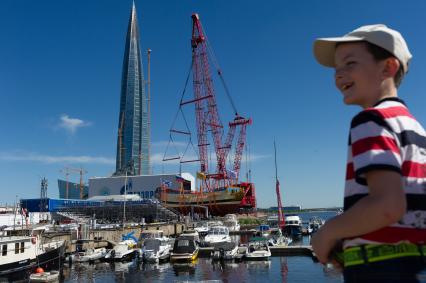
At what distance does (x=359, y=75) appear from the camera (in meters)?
2.18

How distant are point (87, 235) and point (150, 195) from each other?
64.4 meters

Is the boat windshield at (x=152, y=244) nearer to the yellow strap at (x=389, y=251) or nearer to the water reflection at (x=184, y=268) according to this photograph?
the water reflection at (x=184, y=268)

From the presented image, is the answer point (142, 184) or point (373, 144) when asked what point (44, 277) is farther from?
point (142, 184)

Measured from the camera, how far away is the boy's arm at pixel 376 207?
176 centimetres

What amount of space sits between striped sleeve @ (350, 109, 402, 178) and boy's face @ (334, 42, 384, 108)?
30cm

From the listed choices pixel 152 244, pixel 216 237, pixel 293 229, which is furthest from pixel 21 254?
pixel 293 229

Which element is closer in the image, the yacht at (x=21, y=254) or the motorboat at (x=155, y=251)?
the yacht at (x=21, y=254)

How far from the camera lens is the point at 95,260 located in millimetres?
36594

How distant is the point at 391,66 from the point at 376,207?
34.1 inches

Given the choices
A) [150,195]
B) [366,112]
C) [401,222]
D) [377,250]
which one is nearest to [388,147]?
[366,112]

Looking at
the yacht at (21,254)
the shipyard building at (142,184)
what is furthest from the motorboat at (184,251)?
the shipyard building at (142,184)

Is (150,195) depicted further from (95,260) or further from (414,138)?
(414,138)

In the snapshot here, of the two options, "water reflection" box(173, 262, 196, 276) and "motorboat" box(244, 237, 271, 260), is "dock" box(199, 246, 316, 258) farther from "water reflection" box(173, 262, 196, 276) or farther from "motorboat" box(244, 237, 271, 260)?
"water reflection" box(173, 262, 196, 276)

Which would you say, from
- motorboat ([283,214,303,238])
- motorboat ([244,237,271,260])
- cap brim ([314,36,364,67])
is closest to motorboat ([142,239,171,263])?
motorboat ([244,237,271,260])
